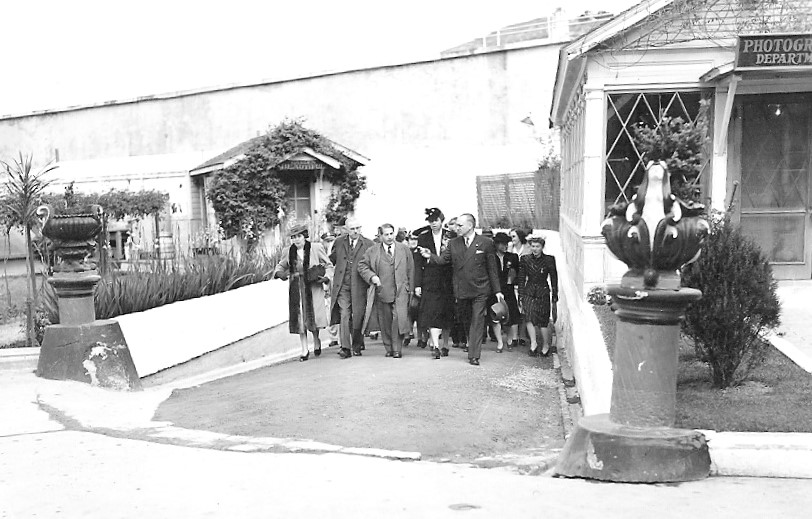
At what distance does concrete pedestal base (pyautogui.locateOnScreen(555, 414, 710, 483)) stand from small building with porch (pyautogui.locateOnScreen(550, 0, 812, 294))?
20.6 feet

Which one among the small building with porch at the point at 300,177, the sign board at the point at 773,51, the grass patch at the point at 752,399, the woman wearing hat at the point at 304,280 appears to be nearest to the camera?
the grass patch at the point at 752,399

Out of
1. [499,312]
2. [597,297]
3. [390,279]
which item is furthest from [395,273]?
[597,297]

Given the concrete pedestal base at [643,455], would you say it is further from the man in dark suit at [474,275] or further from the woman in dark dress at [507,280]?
the woman in dark dress at [507,280]

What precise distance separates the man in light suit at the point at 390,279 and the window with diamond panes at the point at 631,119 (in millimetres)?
2985

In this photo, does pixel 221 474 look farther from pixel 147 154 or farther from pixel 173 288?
pixel 147 154

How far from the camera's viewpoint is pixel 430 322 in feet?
38.8

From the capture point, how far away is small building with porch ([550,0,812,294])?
11727 mm

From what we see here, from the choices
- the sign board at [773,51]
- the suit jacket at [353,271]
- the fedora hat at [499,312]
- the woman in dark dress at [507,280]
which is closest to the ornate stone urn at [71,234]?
the suit jacket at [353,271]

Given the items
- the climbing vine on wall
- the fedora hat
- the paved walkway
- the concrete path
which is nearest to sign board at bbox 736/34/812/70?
the paved walkway

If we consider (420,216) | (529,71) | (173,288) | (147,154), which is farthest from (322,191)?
(173,288)

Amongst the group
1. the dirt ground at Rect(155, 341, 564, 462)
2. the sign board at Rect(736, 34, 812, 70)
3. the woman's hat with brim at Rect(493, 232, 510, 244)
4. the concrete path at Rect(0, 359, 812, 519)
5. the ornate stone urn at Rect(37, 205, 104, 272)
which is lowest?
the dirt ground at Rect(155, 341, 564, 462)

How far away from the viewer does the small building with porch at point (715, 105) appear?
11.7 m

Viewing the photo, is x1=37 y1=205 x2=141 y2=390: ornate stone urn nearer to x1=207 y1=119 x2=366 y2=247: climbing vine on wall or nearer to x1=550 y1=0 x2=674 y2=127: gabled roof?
x1=550 y1=0 x2=674 y2=127: gabled roof

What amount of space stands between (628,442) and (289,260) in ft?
23.6
